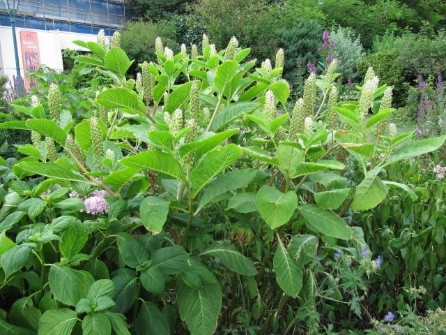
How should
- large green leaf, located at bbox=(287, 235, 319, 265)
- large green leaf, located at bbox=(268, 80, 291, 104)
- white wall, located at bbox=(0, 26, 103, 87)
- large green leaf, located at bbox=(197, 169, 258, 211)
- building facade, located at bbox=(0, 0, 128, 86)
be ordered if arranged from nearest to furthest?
large green leaf, located at bbox=(197, 169, 258, 211) < large green leaf, located at bbox=(287, 235, 319, 265) < large green leaf, located at bbox=(268, 80, 291, 104) < building facade, located at bbox=(0, 0, 128, 86) < white wall, located at bbox=(0, 26, 103, 87)

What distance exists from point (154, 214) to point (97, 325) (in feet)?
0.97

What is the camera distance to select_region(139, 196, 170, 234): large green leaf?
4.45ft

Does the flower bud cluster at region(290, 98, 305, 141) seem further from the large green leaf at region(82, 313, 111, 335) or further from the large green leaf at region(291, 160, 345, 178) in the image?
the large green leaf at region(82, 313, 111, 335)

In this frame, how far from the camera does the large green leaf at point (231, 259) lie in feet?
5.20

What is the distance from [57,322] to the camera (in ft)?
4.34

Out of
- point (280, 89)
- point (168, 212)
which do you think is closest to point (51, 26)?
point (280, 89)

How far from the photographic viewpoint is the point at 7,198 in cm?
161

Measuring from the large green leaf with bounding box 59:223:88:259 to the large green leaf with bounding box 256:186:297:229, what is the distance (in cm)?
46

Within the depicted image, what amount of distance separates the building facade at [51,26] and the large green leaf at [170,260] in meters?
14.9

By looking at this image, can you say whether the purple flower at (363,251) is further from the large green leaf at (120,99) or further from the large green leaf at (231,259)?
the large green leaf at (120,99)

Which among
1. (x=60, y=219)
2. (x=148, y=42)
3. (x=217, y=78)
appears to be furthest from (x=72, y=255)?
(x=148, y=42)

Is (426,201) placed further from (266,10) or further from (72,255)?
(266,10)

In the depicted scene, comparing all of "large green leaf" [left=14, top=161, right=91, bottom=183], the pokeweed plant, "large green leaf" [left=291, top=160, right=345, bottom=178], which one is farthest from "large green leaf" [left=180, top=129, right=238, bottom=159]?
"large green leaf" [left=14, top=161, right=91, bottom=183]

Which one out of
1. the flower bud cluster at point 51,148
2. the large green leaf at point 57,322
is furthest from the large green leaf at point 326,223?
the flower bud cluster at point 51,148
